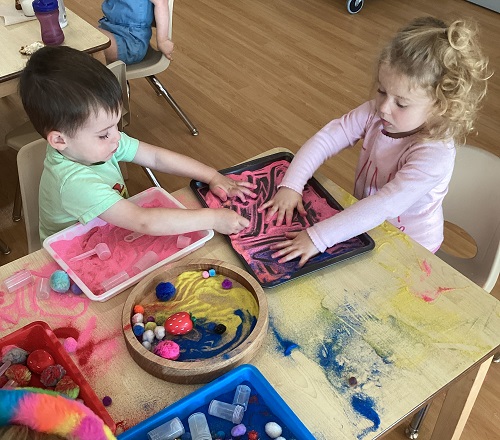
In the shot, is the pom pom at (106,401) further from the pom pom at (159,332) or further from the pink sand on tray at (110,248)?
the pink sand on tray at (110,248)

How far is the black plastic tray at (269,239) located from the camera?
3.17 feet

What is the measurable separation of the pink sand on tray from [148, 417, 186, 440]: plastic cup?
296 millimetres

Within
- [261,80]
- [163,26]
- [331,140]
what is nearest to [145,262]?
[331,140]

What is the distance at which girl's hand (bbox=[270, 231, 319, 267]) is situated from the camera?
38.9 inches

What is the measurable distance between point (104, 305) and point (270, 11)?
3.10 meters

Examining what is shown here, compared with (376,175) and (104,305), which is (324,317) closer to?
(104,305)

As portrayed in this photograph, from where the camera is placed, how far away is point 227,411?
757 millimetres

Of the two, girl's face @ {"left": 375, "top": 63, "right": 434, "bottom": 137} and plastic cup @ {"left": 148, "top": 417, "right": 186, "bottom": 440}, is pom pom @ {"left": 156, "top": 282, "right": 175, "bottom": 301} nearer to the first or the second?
plastic cup @ {"left": 148, "top": 417, "right": 186, "bottom": 440}

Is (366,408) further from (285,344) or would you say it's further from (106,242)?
(106,242)

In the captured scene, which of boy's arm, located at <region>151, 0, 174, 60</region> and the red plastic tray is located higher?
the red plastic tray

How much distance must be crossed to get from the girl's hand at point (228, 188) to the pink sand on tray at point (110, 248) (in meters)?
0.10

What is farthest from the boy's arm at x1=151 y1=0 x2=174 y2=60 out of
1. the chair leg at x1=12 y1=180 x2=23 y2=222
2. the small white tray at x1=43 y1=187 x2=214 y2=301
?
the small white tray at x1=43 y1=187 x2=214 y2=301

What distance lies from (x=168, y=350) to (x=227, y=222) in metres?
0.31

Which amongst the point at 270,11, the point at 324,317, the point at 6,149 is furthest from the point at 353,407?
the point at 270,11
